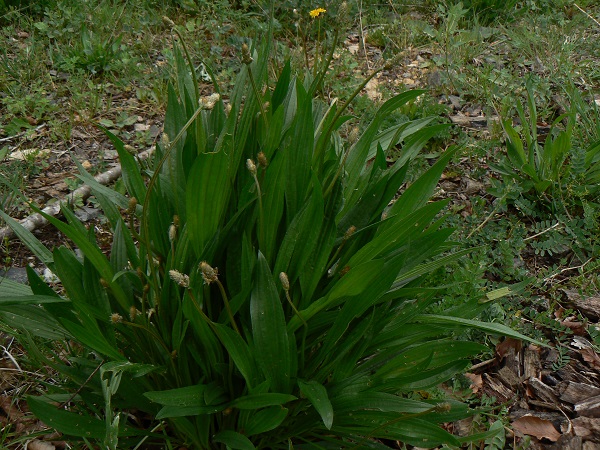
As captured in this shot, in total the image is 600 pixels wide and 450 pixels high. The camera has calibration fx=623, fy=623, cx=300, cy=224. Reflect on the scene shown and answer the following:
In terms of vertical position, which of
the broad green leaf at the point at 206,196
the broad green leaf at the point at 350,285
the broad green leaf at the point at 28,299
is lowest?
the broad green leaf at the point at 28,299

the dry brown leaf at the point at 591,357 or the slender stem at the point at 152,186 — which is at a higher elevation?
the slender stem at the point at 152,186

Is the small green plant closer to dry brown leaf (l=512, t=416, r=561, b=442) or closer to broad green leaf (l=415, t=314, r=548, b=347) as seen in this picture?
dry brown leaf (l=512, t=416, r=561, b=442)

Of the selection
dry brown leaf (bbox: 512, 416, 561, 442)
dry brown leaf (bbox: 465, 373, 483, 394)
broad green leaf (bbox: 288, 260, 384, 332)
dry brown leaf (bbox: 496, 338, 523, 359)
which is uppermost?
broad green leaf (bbox: 288, 260, 384, 332)

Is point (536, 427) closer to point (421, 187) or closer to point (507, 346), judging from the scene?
point (507, 346)

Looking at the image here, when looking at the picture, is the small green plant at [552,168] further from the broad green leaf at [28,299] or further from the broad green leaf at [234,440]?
the broad green leaf at [28,299]

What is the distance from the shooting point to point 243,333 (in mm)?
1636

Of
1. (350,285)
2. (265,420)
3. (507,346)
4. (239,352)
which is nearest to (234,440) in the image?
(265,420)

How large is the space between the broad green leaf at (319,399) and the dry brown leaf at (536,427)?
93 centimetres

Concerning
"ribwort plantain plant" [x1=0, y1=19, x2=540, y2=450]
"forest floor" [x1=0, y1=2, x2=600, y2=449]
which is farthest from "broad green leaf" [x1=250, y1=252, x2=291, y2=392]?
"forest floor" [x1=0, y1=2, x2=600, y2=449]

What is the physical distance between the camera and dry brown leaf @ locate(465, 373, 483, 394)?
2.17 m

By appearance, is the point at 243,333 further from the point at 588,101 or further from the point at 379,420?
the point at 588,101

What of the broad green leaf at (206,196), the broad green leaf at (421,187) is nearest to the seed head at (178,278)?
the broad green leaf at (206,196)

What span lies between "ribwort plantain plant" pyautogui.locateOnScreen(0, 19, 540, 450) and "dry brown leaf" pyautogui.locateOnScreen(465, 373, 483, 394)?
49cm

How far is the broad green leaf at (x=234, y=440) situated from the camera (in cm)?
147
